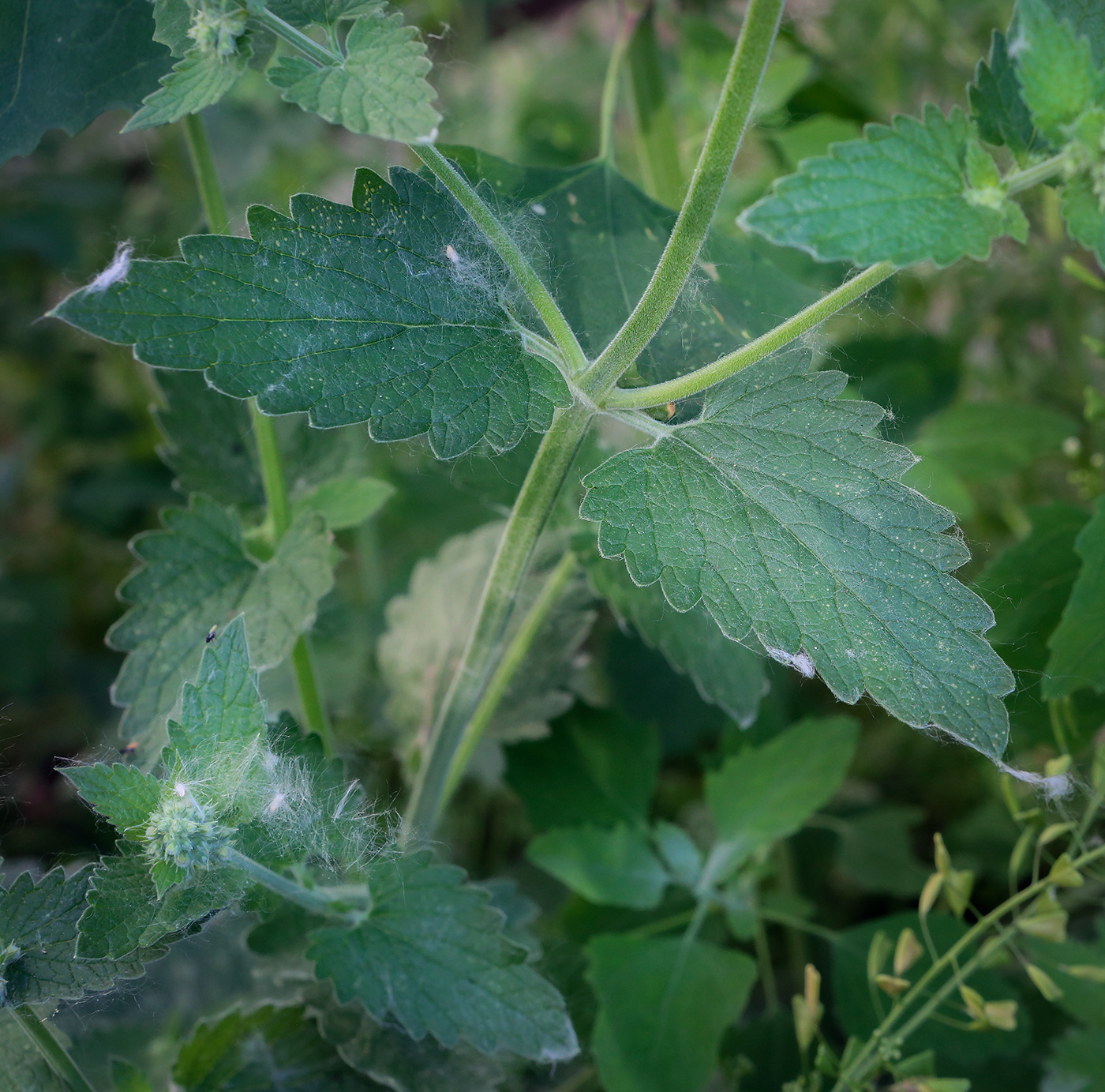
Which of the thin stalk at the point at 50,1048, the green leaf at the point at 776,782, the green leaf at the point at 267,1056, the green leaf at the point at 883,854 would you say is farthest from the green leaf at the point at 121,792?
the green leaf at the point at 883,854

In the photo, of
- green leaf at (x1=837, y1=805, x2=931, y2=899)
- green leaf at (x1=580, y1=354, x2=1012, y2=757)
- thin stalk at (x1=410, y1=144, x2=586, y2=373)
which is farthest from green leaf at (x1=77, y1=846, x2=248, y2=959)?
green leaf at (x1=837, y1=805, x2=931, y2=899)

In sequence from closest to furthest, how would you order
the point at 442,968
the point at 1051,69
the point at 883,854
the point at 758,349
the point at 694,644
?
1. the point at 1051,69
2. the point at 758,349
3. the point at 442,968
4. the point at 694,644
5. the point at 883,854

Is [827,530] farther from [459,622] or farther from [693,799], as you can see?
[693,799]

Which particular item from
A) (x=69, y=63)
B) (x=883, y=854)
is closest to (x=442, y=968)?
(x=883, y=854)

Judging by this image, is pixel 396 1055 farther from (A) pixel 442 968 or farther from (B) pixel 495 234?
(B) pixel 495 234

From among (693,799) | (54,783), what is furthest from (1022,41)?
(54,783)

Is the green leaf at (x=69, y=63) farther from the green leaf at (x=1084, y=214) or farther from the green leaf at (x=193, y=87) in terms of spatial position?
the green leaf at (x=1084, y=214)
